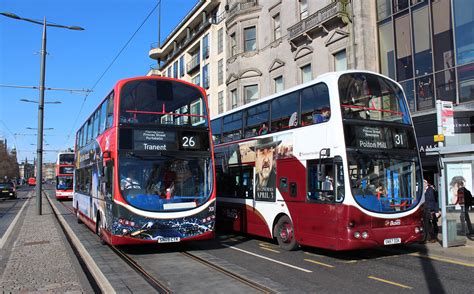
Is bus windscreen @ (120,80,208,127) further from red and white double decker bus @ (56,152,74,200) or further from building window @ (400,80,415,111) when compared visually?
red and white double decker bus @ (56,152,74,200)

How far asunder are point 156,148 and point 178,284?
390 cm

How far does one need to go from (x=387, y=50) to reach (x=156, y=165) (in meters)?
14.2

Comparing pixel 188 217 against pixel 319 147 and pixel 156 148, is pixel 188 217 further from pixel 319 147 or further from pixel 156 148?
pixel 319 147

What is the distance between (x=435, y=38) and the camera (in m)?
17.9

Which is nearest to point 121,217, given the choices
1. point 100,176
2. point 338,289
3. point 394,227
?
point 100,176

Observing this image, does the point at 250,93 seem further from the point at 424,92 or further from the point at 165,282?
the point at 165,282

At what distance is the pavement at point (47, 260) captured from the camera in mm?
6832

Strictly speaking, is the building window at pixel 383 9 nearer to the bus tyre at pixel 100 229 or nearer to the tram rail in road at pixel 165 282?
the tram rail in road at pixel 165 282

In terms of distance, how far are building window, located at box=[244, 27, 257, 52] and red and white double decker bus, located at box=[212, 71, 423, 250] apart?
61.1 ft

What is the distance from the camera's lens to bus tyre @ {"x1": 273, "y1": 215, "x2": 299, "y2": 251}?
34.9ft

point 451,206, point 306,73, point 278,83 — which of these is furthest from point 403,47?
point 451,206

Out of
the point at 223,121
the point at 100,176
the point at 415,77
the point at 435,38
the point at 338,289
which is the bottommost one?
the point at 338,289

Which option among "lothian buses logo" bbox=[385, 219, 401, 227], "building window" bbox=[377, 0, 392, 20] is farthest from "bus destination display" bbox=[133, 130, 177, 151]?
"building window" bbox=[377, 0, 392, 20]

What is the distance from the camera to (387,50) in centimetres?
2028
